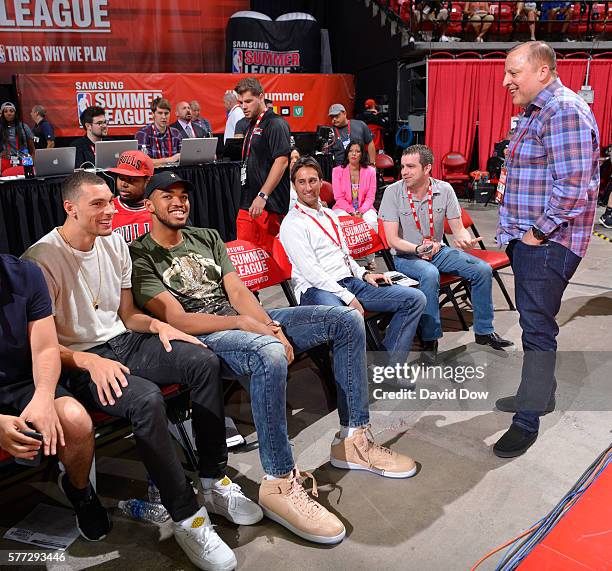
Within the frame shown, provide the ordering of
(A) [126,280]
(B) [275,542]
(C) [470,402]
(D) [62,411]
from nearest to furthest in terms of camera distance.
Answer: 1. (D) [62,411]
2. (B) [275,542]
3. (A) [126,280]
4. (C) [470,402]

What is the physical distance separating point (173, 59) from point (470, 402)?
1332cm

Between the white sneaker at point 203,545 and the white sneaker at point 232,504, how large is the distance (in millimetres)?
205

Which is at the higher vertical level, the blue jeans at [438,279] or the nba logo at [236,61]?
the nba logo at [236,61]

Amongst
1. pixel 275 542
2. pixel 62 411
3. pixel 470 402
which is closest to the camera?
pixel 62 411

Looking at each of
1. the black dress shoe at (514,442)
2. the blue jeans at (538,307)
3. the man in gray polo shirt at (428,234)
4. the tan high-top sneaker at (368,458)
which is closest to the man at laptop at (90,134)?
the man in gray polo shirt at (428,234)

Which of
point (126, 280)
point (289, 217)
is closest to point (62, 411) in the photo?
point (126, 280)

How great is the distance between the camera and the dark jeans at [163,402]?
2293 millimetres

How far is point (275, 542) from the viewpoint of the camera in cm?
245

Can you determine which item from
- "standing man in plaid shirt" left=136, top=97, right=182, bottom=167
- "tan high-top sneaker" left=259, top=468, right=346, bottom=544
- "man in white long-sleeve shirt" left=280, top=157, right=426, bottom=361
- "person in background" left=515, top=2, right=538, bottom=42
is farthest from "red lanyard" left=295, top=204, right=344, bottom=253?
"person in background" left=515, top=2, right=538, bottom=42

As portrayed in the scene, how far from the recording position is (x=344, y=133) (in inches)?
317

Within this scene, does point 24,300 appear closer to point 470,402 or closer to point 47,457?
point 47,457

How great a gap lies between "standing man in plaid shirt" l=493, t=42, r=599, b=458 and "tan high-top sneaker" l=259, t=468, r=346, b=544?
102 cm

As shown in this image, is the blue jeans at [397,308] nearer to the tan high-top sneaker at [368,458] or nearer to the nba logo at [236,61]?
the tan high-top sneaker at [368,458]

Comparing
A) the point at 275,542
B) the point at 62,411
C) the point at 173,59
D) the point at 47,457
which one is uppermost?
the point at 173,59
